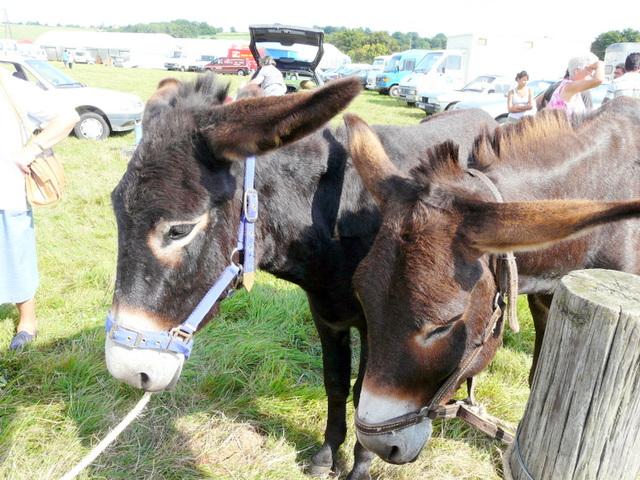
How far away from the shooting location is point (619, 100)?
8.72 feet

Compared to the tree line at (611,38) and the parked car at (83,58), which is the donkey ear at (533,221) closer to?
the parked car at (83,58)

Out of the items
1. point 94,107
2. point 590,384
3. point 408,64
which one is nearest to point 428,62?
point 408,64

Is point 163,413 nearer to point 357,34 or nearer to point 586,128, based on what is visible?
point 586,128

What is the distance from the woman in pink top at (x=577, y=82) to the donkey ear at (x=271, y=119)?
4539mm

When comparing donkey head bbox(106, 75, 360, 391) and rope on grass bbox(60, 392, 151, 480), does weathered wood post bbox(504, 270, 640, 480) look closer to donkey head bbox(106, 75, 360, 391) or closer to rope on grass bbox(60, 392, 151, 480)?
donkey head bbox(106, 75, 360, 391)

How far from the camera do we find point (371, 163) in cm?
197

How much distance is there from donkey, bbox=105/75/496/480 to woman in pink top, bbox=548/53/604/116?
4.10m

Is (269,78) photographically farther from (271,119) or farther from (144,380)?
(144,380)

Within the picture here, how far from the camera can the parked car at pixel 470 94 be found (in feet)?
54.1

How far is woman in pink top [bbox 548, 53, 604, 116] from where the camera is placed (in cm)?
519

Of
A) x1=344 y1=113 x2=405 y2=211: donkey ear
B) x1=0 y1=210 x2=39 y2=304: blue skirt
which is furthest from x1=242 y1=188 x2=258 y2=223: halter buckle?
x1=0 y1=210 x2=39 y2=304: blue skirt

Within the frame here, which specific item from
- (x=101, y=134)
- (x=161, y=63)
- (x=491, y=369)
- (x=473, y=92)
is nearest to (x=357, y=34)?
(x=161, y=63)

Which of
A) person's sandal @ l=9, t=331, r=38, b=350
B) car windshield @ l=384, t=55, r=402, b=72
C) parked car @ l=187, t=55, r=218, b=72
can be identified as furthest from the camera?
parked car @ l=187, t=55, r=218, b=72

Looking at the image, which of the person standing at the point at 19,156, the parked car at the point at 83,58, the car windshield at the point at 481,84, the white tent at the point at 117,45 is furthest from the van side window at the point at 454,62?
the parked car at the point at 83,58
